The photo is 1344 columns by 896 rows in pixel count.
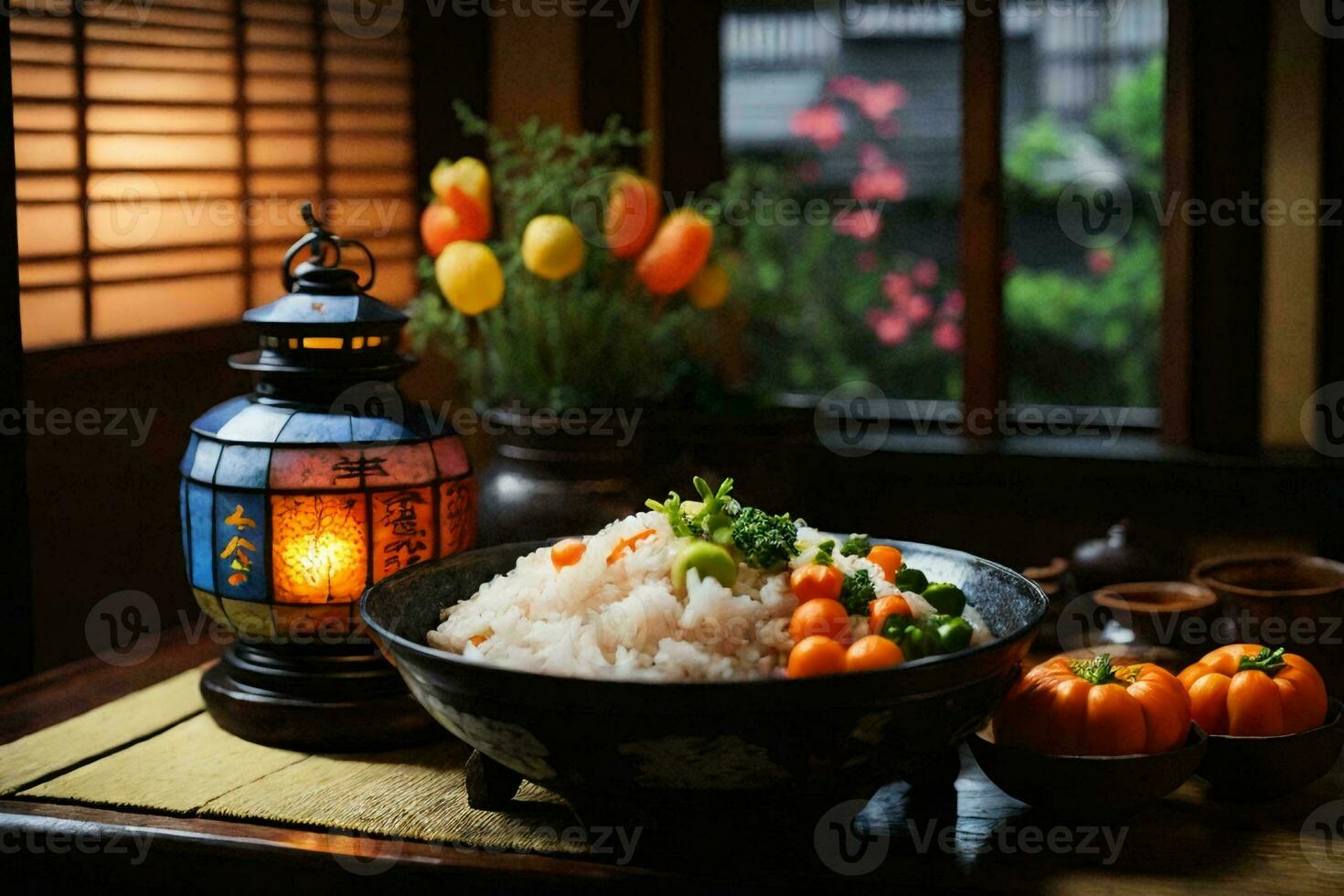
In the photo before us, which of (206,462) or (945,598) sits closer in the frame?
(945,598)

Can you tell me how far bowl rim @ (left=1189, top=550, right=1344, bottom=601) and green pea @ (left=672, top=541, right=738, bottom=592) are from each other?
865 mm

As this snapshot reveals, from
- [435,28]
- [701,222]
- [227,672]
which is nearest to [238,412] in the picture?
[227,672]

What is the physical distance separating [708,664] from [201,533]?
34.7 inches

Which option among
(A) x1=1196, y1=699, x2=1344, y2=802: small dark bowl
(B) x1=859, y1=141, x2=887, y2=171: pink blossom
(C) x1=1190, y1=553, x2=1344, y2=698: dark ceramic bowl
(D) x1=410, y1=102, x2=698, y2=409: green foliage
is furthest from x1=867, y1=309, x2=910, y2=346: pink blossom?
(A) x1=1196, y1=699, x2=1344, y2=802: small dark bowl

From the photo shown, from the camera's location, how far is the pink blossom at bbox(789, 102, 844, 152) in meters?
3.64

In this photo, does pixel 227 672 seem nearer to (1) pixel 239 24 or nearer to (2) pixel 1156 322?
(1) pixel 239 24

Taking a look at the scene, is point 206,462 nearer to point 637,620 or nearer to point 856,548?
point 637,620

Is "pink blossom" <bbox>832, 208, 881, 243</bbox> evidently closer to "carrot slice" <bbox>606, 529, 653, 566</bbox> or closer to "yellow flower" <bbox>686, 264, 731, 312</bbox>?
"yellow flower" <bbox>686, 264, 731, 312</bbox>

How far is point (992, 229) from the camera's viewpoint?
10.7 ft

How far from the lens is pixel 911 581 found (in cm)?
179

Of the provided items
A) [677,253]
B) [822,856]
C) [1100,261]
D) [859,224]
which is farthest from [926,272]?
[822,856]

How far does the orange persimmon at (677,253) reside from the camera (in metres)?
2.61

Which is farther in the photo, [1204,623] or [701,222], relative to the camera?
[701,222]

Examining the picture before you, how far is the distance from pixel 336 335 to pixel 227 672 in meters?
0.54
